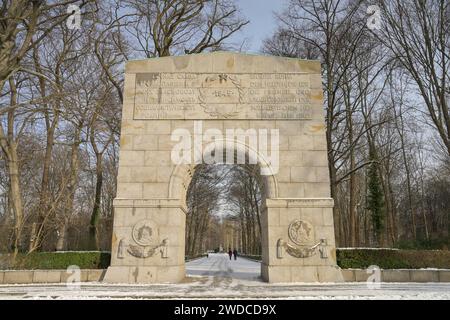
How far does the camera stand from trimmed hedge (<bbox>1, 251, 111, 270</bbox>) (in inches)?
538

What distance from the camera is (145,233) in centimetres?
1325

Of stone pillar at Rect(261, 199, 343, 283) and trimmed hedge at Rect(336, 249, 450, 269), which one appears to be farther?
trimmed hedge at Rect(336, 249, 450, 269)

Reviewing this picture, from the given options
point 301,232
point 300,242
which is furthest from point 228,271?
point 301,232

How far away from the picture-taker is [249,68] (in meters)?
14.7

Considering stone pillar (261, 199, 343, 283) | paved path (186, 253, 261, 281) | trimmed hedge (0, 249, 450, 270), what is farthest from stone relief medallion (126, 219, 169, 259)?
stone pillar (261, 199, 343, 283)

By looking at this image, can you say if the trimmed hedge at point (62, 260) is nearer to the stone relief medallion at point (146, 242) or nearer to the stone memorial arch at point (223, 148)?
the stone memorial arch at point (223, 148)

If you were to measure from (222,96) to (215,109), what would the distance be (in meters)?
0.59

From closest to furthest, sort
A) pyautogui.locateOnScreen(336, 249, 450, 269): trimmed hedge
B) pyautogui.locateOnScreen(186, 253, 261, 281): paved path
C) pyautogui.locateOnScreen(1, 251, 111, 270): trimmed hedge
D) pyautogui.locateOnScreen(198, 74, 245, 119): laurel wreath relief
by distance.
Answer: pyautogui.locateOnScreen(1, 251, 111, 270): trimmed hedge < pyautogui.locateOnScreen(336, 249, 450, 269): trimmed hedge < pyautogui.locateOnScreen(198, 74, 245, 119): laurel wreath relief < pyautogui.locateOnScreen(186, 253, 261, 281): paved path

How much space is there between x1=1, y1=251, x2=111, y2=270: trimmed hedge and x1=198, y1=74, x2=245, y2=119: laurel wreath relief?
646 cm
